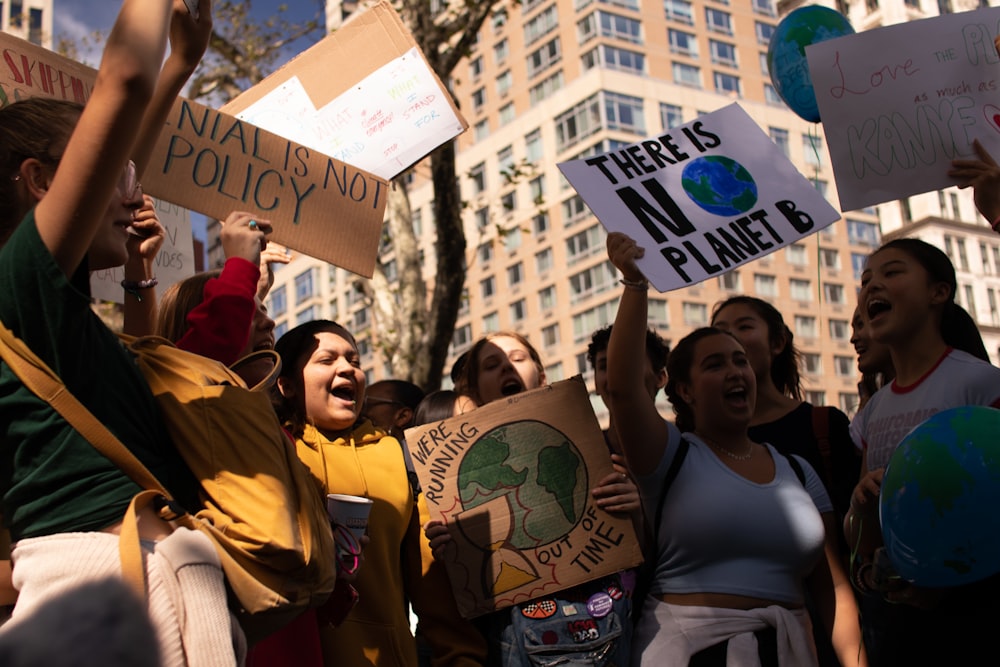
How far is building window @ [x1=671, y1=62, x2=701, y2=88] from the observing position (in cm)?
5306

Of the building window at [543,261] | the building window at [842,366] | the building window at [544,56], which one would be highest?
the building window at [544,56]

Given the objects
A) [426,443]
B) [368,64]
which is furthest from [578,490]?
[368,64]

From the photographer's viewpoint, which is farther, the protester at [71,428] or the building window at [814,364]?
the building window at [814,364]

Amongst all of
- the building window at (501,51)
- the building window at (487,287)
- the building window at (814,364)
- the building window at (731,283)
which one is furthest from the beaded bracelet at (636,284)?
the building window at (501,51)

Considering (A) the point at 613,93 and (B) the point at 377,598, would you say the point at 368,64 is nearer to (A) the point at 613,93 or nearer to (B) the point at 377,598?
(B) the point at 377,598

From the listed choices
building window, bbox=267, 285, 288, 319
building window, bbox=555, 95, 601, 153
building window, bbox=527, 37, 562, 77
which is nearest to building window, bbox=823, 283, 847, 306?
building window, bbox=555, 95, 601, 153

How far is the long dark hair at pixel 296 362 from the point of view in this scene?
365cm

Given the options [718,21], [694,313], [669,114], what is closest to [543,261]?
[694,313]

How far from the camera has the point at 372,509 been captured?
3.45 meters

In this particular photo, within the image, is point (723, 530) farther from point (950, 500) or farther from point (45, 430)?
point (45, 430)

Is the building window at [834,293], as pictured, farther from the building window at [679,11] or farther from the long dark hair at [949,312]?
the long dark hair at [949,312]

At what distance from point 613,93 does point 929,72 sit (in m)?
46.7

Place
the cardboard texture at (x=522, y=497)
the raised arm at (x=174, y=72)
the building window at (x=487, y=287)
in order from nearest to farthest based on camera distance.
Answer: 1. the raised arm at (x=174, y=72)
2. the cardboard texture at (x=522, y=497)
3. the building window at (x=487, y=287)

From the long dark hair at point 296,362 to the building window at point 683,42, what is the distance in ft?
171
